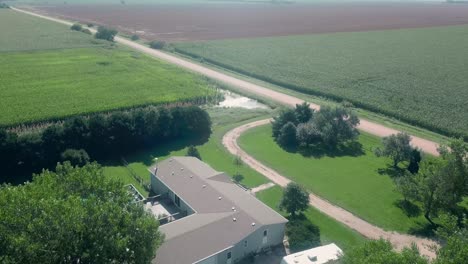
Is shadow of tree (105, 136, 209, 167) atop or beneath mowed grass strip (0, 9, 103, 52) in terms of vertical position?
beneath

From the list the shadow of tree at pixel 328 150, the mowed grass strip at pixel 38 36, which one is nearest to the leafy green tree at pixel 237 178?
the shadow of tree at pixel 328 150

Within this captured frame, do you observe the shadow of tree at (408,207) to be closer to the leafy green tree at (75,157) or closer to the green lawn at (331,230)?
the green lawn at (331,230)

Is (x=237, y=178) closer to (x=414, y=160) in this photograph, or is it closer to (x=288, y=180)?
(x=288, y=180)

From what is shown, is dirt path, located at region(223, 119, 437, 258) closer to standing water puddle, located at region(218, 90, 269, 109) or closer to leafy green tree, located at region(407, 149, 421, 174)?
leafy green tree, located at region(407, 149, 421, 174)

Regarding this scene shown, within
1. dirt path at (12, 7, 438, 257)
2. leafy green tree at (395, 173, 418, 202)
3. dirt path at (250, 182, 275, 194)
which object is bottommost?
dirt path at (250, 182, 275, 194)

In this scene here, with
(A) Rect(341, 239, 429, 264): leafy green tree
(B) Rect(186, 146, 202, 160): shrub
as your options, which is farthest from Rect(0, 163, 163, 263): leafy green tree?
(B) Rect(186, 146, 202, 160): shrub
